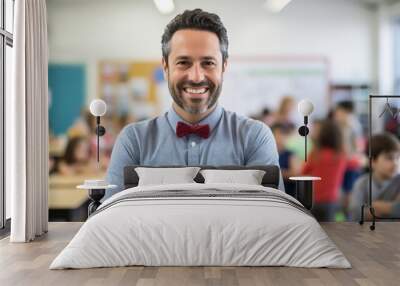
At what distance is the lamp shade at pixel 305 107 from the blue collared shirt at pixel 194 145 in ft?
1.47

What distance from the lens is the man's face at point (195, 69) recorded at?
704 centimetres

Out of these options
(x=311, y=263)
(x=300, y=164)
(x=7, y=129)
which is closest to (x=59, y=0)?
(x=7, y=129)

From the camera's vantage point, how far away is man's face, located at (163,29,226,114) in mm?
7043

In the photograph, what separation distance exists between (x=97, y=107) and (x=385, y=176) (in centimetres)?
350

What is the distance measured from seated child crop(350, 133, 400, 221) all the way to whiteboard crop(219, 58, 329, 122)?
79cm

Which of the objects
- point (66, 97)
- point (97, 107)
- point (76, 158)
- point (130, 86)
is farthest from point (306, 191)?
point (66, 97)

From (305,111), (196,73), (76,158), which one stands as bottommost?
(76,158)

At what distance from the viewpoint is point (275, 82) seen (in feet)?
24.2

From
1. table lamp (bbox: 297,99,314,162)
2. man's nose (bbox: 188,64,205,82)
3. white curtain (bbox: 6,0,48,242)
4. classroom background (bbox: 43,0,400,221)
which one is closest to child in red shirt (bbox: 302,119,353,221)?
classroom background (bbox: 43,0,400,221)

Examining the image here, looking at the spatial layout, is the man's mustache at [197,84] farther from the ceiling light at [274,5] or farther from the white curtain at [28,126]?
the white curtain at [28,126]

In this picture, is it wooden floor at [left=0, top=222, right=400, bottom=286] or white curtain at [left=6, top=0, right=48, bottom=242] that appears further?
white curtain at [left=6, top=0, right=48, bottom=242]

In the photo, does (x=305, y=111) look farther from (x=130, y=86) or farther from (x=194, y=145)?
(x=130, y=86)

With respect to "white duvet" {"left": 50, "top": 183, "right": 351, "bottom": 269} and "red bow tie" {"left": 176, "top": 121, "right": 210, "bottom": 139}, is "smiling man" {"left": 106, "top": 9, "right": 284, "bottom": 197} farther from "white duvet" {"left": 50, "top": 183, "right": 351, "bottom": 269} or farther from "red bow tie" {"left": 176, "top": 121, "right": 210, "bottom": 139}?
"white duvet" {"left": 50, "top": 183, "right": 351, "bottom": 269}

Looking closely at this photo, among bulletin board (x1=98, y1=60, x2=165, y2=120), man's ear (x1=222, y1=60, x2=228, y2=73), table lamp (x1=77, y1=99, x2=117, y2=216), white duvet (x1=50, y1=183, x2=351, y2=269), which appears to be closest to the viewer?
white duvet (x1=50, y1=183, x2=351, y2=269)
